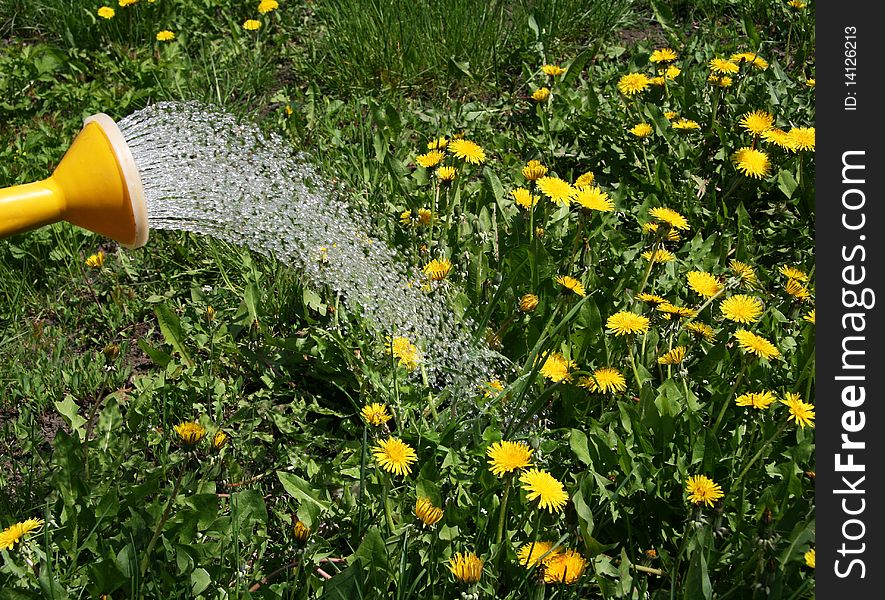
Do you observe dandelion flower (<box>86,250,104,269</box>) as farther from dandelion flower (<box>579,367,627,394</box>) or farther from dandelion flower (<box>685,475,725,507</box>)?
dandelion flower (<box>685,475,725,507</box>)

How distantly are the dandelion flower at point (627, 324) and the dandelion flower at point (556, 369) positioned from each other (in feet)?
0.40

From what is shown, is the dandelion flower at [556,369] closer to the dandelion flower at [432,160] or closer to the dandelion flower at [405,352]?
the dandelion flower at [405,352]

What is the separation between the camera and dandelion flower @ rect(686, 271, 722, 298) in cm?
222

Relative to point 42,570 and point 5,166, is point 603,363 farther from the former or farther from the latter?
point 5,166

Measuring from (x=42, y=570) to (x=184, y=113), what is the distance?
4.87 feet

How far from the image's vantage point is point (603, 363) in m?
2.10

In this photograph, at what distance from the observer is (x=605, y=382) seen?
76.2 inches

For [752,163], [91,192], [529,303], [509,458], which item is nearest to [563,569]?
[509,458]

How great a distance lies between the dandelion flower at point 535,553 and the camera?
1.59m

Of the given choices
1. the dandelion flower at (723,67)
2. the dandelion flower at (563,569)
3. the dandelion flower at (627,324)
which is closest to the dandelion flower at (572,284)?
the dandelion flower at (627,324)

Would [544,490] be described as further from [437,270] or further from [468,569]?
[437,270]

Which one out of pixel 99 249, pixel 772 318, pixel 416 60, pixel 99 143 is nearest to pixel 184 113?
pixel 99 249

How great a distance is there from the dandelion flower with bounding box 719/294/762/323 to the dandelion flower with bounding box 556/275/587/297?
1.05 feet

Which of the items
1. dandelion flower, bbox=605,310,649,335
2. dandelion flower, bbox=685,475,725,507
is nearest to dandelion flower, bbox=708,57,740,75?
dandelion flower, bbox=605,310,649,335
